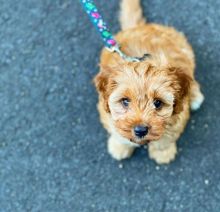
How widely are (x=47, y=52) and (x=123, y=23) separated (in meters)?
0.70

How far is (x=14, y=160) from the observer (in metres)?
4.01

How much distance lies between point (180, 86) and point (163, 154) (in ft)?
2.80

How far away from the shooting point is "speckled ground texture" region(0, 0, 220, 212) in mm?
3855

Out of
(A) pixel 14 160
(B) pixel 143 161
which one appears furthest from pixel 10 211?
(B) pixel 143 161

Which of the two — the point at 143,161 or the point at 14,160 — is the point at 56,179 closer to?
the point at 14,160

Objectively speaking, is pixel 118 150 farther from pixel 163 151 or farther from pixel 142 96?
pixel 142 96

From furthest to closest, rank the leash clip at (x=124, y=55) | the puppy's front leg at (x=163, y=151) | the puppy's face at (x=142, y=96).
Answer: the puppy's front leg at (x=163, y=151) → the leash clip at (x=124, y=55) → the puppy's face at (x=142, y=96)

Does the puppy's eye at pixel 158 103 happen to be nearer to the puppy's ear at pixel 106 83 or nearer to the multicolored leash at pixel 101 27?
the puppy's ear at pixel 106 83

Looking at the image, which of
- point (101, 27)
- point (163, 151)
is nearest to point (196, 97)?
point (163, 151)

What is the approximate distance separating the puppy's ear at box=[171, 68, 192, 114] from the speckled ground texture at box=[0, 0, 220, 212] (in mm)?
854

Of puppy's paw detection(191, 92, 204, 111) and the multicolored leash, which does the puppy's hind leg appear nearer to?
puppy's paw detection(191, 92, 204, 111)

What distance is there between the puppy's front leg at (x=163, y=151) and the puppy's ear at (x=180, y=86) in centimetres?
58

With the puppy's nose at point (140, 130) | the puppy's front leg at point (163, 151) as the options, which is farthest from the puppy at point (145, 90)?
the puppy's front leg at point (163, 151)

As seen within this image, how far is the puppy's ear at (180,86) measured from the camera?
3.06 metres
